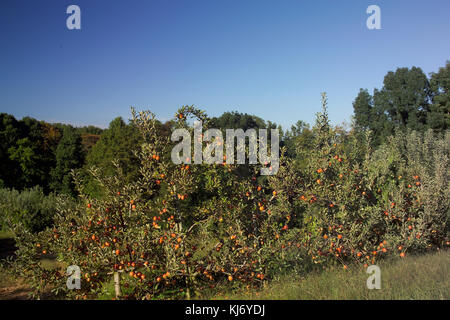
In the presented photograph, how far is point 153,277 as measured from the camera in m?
6.66

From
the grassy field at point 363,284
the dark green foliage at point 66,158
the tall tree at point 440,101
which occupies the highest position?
the tall tree at point 440,101

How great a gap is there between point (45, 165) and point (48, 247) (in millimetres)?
40613

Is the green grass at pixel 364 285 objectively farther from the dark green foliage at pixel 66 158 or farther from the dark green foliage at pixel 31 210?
the dark green foliage at pixel 66 158

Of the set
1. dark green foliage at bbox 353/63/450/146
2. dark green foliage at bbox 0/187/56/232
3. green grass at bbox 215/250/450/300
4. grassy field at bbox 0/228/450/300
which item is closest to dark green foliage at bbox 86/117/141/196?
dark green foliage at bbox 0/187/56/232

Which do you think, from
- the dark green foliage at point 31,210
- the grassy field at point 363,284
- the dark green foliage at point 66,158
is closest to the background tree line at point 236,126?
the dark green foliage at point 66,158

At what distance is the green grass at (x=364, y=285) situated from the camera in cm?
536

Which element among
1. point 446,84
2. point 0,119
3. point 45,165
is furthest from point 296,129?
point 0,119

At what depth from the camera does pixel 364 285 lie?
19.1 feet

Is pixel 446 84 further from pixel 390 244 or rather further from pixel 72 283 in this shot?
pixel 72 283

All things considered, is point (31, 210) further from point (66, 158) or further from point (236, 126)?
point (236, 126)

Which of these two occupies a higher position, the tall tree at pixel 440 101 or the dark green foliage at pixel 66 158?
the tall tree at pixel 440 101

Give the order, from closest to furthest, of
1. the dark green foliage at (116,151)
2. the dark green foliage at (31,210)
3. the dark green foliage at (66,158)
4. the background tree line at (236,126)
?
the dark green foliage at (31,210) < the dark green foliage at (116,151) < the background tree line at (236,126) < the dark green foliage at (66,158)

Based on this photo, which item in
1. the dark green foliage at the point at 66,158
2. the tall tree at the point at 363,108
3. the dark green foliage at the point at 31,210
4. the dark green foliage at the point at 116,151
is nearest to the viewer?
the dark green foliage at the point at 31,210
